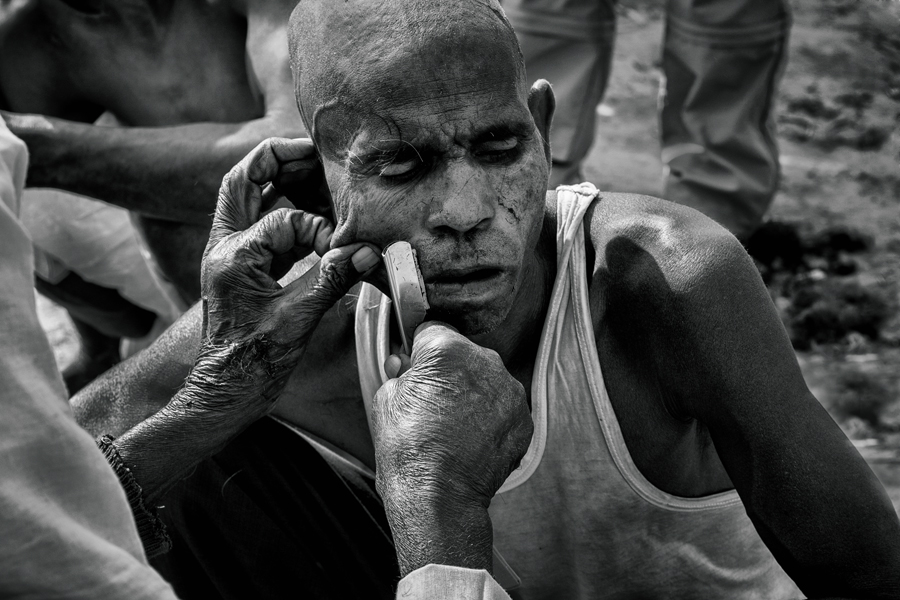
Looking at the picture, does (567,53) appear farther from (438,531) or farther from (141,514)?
(438,531)

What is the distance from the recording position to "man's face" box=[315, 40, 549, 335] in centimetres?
224

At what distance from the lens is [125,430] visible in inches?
115

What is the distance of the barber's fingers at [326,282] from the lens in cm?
236

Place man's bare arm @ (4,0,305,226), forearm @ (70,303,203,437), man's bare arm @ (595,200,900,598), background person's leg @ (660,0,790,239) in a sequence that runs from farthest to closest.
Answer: background person's leg @ (660,0,790,239) < man's bare arm @ (4,0,305,226) < forearm @ (70,303,203,437) < man's bare arm @ (595,200,900,598)

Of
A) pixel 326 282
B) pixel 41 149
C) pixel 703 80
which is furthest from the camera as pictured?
pixel 703 80

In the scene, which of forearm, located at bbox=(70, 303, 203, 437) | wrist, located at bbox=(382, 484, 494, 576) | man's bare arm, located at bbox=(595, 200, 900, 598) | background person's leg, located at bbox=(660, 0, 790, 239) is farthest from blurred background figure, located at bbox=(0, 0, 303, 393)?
background person's leg, located at bbox=(660, 0, 790, 239)

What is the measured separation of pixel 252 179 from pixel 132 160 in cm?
119

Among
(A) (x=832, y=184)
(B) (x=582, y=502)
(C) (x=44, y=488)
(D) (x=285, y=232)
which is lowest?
(A) (x=832, y=184)

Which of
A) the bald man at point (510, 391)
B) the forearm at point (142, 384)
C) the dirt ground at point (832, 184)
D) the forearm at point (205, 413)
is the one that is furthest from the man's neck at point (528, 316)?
the dirt ground at point (832, 184)

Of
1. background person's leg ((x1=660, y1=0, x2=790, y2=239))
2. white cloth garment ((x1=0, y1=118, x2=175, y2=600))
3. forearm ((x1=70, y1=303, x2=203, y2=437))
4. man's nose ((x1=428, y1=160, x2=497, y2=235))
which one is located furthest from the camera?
background person's leg ((x1=660, y1=0, x2=790, y2=239))

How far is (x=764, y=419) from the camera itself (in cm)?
232

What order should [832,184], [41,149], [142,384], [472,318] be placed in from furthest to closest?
1. [832,184]
2. [41,149]
3. [142,384]
4. [472,318]

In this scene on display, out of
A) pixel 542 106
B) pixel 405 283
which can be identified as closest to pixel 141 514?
pixel 405 283

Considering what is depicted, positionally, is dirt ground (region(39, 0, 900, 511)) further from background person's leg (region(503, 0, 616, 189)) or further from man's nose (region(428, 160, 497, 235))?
man's nose (region(428, 160, 497, 235))
